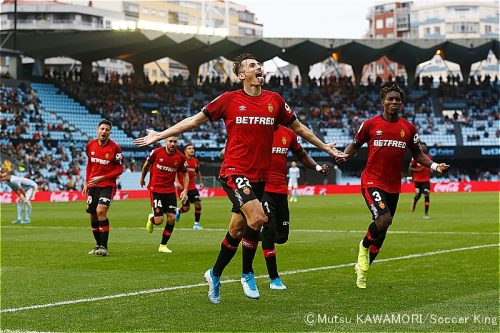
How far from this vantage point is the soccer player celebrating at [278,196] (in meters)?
12.8

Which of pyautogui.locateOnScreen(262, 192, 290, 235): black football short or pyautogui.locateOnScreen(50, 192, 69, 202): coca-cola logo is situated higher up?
pyautogui.locateOnScreen(262, 192, 290, 235): black football short

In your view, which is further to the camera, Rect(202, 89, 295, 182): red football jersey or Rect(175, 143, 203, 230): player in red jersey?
Rect(175, 143, 203, 230): player in red jersey

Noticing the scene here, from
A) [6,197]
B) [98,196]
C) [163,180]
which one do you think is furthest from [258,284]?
[6,197]

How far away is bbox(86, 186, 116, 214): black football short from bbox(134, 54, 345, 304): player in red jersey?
7.27 meters

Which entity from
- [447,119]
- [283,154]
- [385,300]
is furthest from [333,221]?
[447,119]

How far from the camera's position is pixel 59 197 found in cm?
5175

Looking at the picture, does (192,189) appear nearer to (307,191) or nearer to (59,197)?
(59,197)

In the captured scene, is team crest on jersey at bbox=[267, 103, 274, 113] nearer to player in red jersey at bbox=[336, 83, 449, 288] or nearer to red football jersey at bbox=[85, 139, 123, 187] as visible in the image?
player in red jersey at bbox=[336, 83, 449, 288]

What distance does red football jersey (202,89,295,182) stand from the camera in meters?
10.9

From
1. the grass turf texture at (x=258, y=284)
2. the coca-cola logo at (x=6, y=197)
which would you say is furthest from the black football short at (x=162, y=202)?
the coca-cola logo at (x=6, y=197)

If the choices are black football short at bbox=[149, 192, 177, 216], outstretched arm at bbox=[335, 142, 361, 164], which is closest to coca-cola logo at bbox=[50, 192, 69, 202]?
black football short at bbox=[149, 192, 177, 216]

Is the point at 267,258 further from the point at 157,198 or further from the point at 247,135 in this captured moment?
the point at 157,198

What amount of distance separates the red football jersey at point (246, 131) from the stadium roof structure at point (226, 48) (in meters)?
55.2

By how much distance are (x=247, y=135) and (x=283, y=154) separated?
11.8ft
